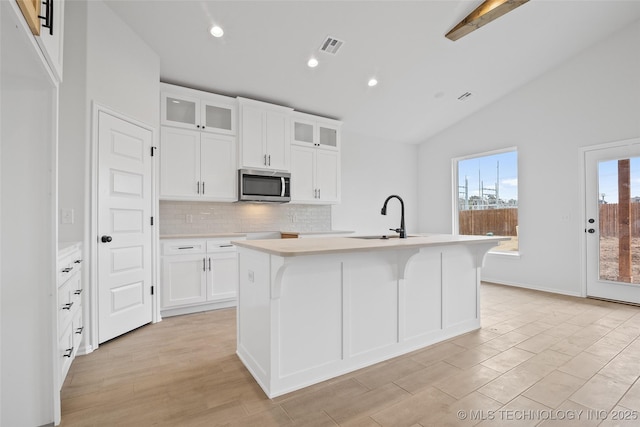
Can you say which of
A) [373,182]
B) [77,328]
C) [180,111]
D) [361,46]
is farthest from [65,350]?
[373,182]

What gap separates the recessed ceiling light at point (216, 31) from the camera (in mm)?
3072

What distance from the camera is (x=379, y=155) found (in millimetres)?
5961

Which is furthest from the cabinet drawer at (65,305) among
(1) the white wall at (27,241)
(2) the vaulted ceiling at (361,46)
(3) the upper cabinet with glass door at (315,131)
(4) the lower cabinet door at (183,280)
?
(3) the upper cabinet with glass door at (315,131)

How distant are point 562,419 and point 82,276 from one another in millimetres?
3432

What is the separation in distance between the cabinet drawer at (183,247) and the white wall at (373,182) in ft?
7.94

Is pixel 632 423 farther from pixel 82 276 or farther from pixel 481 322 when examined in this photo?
pixel 82 276

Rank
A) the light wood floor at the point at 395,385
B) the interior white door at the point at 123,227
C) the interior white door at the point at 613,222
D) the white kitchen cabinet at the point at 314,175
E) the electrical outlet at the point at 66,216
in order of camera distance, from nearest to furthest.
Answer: the light wood floor at the point at 395,385
the electrical outlet at the point at 66,216
the interior white door at the point at 123,227
the interior white door at the point at 613,222
the white kitchen cabinet at the point at 314,175

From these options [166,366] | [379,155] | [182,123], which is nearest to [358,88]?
[379,155]

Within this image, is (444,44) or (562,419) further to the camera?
(444,44)

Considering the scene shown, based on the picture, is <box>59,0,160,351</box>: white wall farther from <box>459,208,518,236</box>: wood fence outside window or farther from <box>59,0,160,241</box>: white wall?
<box>459,208,518,236</box>: wood fence outside window

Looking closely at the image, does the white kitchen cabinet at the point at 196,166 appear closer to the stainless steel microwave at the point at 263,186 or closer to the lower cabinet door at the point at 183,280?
the stainless steel microwave at the point at 263,186

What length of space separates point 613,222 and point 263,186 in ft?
15.1

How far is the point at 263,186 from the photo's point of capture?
4172 mm

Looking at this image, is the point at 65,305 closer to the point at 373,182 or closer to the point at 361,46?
the point at 361,46
